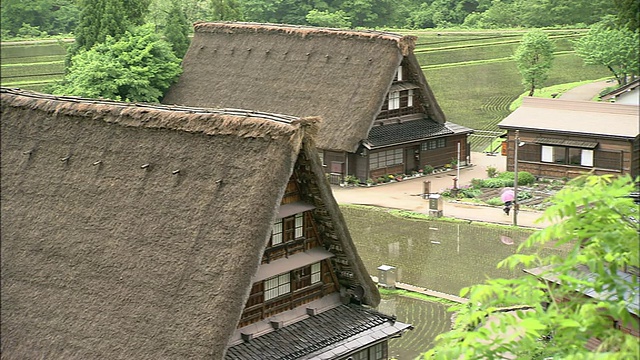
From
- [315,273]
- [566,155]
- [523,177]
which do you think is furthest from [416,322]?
[566,155]

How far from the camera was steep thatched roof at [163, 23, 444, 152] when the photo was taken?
124 feet

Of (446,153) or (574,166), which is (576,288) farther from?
(446,153)

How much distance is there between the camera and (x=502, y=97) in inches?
2040

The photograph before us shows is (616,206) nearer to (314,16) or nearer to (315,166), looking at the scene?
(315,166)

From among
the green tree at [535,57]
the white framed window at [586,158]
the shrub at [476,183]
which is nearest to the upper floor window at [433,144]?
the shrub at [476,183]

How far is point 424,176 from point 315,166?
21675 mm

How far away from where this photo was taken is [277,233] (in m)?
18.4

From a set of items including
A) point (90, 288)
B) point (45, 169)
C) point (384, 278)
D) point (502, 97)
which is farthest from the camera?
point (502, 97)

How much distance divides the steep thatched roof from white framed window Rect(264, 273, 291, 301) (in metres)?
18.8

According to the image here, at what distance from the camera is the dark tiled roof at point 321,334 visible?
57.7 ft

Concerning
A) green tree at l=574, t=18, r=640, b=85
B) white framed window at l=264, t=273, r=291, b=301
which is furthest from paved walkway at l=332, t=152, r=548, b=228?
white framed window at l=264, t=273, r=291, b=301

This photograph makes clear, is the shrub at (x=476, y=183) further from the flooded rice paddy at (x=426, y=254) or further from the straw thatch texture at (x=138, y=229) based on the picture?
the straw thatch texture at (x=138, y=229)

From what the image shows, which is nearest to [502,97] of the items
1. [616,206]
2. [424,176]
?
[424,176]

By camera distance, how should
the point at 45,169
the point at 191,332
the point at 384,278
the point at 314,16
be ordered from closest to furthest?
the point at 191,332, the point at 45,169, the point at 384,278, the point at 314,16
